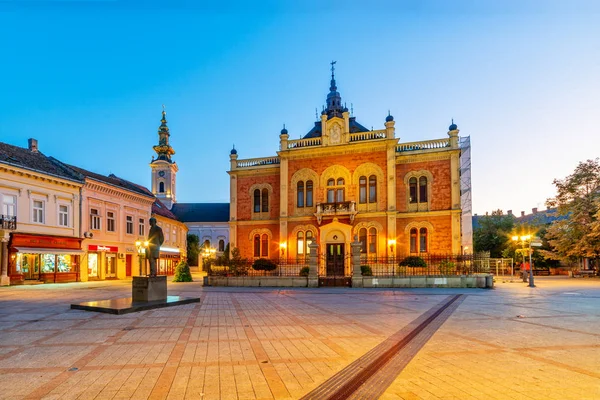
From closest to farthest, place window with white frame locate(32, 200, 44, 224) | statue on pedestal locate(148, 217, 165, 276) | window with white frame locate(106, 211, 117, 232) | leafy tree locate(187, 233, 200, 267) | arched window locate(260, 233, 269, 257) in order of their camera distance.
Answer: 1. statue on pedestal locate(148, 217, 165, 276)
2. window with white frame locate(32, 200, 44, 224)
3. window with white frame locate(106, 211, 117, 232)
4. arched window locate(260, 233, 269, 257)
5. leafy tree locate(187, 233, 200, 267)

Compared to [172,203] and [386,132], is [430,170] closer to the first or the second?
[386,132]

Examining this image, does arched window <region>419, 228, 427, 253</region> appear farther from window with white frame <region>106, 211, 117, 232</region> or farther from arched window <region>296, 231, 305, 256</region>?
window with white frame <region>106, 211, 117, 232</region>

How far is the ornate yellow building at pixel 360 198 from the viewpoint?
30.2 metres

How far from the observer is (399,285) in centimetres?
2245

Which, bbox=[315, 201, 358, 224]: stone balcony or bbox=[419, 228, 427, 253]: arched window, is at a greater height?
bbox=[315, 201, 358, 224]: stone balcony

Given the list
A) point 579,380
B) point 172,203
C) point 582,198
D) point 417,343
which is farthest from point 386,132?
point 172,203

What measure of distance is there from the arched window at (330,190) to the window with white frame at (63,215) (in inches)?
799

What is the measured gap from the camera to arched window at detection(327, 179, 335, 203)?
32.4m

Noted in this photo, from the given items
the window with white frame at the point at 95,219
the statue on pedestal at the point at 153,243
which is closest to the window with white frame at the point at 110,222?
the window with white frame at the point at 95,219

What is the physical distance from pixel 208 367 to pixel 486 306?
10.9m

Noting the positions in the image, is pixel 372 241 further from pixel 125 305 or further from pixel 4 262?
pixel 4 262

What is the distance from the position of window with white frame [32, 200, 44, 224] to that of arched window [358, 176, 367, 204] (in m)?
23.5

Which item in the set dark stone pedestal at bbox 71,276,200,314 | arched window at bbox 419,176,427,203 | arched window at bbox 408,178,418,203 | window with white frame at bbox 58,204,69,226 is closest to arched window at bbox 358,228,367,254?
arched window at bbox 408,178,418,203

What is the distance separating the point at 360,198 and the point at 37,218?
23796 mm
